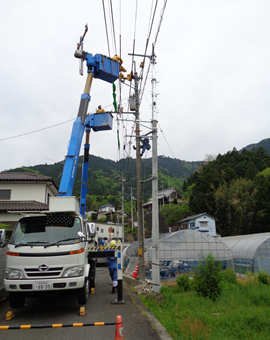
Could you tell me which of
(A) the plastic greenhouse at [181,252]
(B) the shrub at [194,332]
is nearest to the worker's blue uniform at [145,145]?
(A) the plastic greenhouse at [181,252]

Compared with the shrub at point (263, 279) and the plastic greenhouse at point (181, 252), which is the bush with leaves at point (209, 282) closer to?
the shrub at point (263, 279)

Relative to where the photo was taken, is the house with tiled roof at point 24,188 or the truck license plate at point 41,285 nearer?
the truck license plate at point 41,285

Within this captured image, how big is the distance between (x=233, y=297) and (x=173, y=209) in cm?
3986

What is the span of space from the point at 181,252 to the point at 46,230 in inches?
472

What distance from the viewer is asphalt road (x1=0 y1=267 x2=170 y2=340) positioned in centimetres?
515

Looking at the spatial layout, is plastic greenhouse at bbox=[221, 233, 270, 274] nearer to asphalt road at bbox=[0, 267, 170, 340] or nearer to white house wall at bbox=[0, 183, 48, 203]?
asphalt road at bbox=[0, 267, 170, 340]

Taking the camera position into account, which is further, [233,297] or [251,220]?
[251,220]

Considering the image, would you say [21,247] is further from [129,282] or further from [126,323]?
[129,282]

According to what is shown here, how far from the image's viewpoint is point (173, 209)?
161 ft

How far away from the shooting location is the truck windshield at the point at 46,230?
253 inches

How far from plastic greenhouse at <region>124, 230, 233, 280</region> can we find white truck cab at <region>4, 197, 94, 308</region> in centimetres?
1002

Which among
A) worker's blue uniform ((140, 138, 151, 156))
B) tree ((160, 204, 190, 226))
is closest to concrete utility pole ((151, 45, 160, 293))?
worker's blue uniform ((140, 138, 151, 156))

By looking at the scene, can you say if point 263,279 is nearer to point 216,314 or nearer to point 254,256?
point 254,256

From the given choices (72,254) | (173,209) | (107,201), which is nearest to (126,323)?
(72,254)
